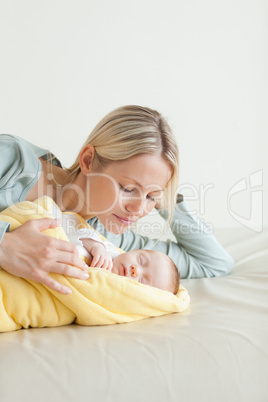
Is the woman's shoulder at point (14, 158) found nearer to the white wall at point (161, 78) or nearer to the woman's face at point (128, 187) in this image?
the woman's face at point (128, 187)

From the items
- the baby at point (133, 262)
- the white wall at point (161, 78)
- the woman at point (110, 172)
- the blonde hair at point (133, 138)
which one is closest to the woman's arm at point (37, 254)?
the baby at point (133, 262)

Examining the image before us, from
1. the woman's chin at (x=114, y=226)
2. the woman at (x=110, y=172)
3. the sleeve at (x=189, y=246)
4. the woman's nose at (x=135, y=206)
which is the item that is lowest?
the sleeve at (x=189, y=246)

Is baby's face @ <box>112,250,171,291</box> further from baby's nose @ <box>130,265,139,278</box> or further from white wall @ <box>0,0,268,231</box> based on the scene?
white wall @ <box>0,0,268,231</box>

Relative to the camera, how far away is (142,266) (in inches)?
56.6

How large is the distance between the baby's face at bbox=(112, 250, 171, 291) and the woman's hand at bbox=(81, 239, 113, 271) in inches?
1.8

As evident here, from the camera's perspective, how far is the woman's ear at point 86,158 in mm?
1667

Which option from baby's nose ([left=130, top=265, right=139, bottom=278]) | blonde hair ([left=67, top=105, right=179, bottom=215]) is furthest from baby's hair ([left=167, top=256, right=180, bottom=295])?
blonde hair ([left=67, top=105, right=179, bottom=215])

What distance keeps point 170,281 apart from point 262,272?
52 centimetres

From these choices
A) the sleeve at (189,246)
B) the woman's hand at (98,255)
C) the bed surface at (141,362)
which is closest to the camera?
the bed surface at (141,362)

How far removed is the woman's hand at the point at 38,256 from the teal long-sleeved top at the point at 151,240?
0.24m

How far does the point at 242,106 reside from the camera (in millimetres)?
3713

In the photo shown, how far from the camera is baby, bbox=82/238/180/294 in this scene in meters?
1.40

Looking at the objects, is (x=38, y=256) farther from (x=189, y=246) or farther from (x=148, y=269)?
(x=189, y=246)

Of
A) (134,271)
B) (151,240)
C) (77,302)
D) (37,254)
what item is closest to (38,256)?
(37,254)
